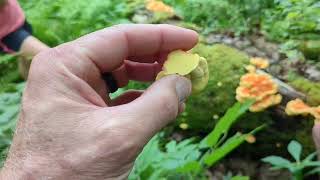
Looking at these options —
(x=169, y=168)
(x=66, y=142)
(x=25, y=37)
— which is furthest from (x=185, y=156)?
(x=25, y=37)

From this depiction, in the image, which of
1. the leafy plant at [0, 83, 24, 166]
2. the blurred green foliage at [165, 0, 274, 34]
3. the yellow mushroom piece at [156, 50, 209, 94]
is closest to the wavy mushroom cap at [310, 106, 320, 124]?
the blurred green foliage at [165, 0, 274, 34]

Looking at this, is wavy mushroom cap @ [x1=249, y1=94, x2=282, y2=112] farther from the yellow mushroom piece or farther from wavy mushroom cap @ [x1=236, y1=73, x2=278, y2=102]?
the yellow mushroom piece

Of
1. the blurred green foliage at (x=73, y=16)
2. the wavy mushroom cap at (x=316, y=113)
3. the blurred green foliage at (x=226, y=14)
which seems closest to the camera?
the wavy mushroom cap at (x=316, y=113)

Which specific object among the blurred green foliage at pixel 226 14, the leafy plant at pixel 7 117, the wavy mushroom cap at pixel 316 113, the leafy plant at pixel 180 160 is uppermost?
the leafy plant at pixel 7 117

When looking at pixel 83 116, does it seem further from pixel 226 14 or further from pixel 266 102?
pixel 226 14

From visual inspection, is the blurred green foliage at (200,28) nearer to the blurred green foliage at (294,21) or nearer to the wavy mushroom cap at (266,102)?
the blurred green foliage at (294,21)

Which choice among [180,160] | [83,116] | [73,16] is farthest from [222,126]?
[73,16]

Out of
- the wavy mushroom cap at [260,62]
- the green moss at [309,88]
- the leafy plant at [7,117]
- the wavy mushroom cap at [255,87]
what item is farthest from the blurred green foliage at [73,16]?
the leafy plant at [7,117]
